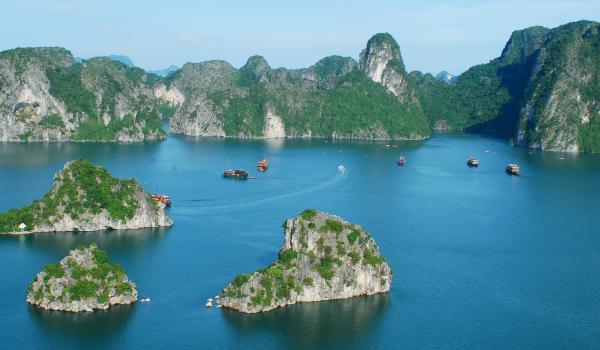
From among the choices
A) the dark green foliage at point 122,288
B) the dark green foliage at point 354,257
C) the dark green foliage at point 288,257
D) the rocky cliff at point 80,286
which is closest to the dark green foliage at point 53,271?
the rocky cliff at point 80,286

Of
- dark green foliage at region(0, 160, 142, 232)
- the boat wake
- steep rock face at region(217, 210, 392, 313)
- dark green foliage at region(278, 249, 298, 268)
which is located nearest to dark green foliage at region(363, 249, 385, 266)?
steep rock face at region(217, 210, 392, 313)

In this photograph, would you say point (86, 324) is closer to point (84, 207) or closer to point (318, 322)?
point (318, 322)

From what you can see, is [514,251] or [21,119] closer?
[514,251]

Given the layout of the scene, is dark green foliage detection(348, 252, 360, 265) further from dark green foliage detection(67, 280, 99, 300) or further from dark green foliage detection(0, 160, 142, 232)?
dark green foliage detection(0, 160, 142, 232)

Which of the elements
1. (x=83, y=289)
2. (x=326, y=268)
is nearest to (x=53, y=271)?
(x=83, y=289)

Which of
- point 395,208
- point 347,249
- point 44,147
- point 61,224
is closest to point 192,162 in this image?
point 44,147

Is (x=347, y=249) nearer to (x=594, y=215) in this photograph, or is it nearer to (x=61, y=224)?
(x=61, y=224)

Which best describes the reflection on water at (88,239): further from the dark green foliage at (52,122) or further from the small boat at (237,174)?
the dark green foliage at (52,122)
